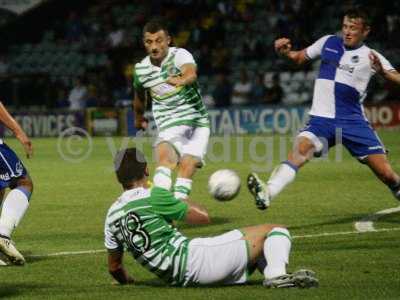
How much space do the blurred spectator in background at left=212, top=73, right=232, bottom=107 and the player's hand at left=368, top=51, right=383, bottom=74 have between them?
18.9 metres

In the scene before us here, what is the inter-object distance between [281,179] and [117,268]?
3542 millimetres

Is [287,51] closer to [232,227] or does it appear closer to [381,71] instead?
[381,71]

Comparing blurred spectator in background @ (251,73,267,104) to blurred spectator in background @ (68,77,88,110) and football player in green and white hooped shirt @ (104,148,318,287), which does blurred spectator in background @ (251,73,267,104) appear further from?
football player in green and white hooped shirt @ (104,148,318,287)

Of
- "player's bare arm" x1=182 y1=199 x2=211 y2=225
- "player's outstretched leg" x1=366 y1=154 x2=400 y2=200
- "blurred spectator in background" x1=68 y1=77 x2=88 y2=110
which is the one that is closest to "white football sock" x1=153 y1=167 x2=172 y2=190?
"player's outstretched leg" x1=366 y1=154 x2=400 y2=200

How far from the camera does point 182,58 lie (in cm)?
1116

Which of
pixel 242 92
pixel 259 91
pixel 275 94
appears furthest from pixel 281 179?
pixel 242 92

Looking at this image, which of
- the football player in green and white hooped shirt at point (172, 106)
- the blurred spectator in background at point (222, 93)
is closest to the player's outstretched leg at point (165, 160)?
the football player in green and white hooped shirt at point (172, 106)

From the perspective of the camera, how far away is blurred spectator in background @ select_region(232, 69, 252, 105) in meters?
30.5

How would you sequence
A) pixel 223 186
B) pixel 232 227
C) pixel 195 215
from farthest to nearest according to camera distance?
pixel 232 227 → pixel 223 186 → pixel 195 215

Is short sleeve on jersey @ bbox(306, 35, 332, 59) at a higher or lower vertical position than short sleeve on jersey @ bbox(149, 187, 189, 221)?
higher

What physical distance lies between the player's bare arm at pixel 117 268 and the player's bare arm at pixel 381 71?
4381mm

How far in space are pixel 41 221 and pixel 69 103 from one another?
2044cm

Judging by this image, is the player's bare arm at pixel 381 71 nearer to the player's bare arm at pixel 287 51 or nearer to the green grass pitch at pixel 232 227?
the player's bare arm at pixel 287 51

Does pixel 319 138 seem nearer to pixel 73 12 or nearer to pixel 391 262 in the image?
pixel 391 262
